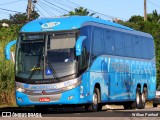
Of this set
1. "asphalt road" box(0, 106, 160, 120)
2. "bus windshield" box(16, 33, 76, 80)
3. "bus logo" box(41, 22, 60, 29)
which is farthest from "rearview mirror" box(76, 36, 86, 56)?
"asphalt road" box(0, 106, 160, 120)

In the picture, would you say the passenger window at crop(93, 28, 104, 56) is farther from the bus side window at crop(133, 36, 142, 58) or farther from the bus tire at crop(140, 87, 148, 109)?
the bus tire at crop(140, 87, 148, 109)

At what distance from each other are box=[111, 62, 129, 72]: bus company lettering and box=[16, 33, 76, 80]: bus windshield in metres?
4.55

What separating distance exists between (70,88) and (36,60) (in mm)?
1748

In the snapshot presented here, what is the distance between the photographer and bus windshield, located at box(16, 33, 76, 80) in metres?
21.9

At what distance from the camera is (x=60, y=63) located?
22.0 metres

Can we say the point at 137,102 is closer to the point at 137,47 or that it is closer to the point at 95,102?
the point at 137,47

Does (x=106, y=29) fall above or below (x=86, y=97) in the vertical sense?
Result: above

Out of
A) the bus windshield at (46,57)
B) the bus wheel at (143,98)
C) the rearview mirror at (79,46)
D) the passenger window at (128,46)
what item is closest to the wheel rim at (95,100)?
the bus windshield at (46,57)

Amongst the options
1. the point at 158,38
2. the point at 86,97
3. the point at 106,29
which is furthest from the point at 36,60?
the point at 158,38

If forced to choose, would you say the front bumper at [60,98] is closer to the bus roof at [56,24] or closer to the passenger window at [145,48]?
the bus roof at [56,24]

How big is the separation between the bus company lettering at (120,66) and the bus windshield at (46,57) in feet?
14.9

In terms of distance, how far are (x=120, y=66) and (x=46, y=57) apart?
6.06 metres

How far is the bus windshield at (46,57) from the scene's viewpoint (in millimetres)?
21906

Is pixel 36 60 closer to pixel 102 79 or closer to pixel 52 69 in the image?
pixel 52 69
